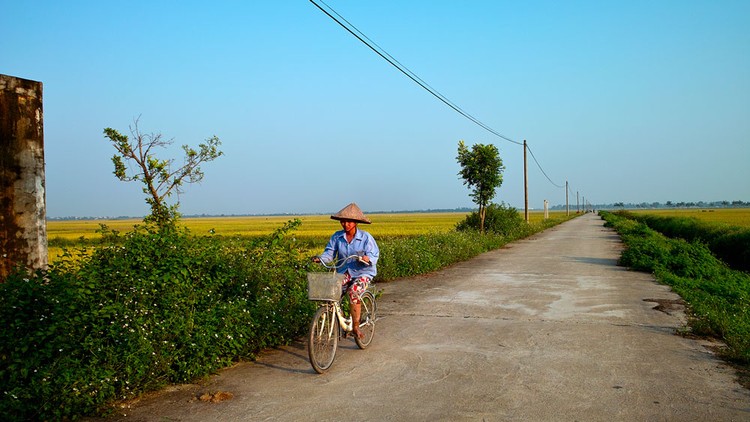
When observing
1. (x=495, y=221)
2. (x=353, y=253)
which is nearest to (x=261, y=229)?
(x=495, y=221)

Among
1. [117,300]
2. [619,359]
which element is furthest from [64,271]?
[619,359]

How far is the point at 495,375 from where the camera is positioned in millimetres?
5633

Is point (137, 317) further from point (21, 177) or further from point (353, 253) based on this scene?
point (21, 177)

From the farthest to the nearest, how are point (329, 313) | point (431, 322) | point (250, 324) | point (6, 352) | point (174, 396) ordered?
point (431, 322), point (250, 324), point (329, 313), point (174, 396), point (6, 352)

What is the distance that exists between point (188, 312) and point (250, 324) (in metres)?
0.83

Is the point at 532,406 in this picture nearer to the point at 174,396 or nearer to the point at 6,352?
the point at 174,396

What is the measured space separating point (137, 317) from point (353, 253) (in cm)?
244

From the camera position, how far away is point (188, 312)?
18.7 ft

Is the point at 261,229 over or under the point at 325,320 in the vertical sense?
under

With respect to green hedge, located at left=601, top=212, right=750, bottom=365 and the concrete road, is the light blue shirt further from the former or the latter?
green hedge, located at left=601, top=212, right=750, bottom=365

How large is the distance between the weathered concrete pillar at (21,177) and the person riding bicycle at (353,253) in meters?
3.35

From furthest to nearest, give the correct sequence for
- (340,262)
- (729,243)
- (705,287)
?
(729,243) → (705,287) → (340,262)

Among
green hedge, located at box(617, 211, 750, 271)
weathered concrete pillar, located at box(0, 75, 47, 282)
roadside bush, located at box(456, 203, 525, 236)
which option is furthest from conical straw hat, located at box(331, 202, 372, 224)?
roadside bush, located at box(456, 203, 525, 236)

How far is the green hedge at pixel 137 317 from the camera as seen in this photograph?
14.6ft
